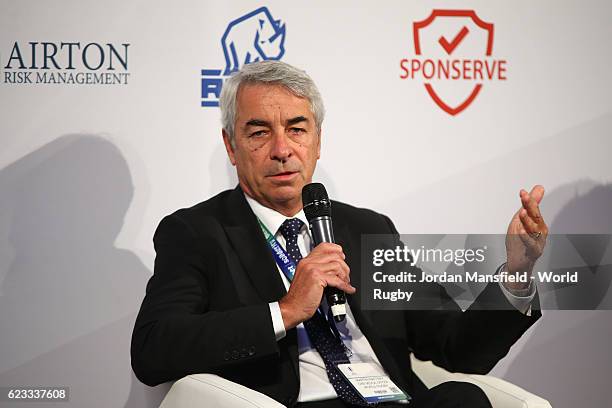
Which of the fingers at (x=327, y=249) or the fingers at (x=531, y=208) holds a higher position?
the fingers at (x=531, y=208)

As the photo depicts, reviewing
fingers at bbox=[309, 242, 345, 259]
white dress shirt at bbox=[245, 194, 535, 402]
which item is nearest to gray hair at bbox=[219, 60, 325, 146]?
white dress shirt at bbox=[245, 194, 535, 402]

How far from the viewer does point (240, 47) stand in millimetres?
3156

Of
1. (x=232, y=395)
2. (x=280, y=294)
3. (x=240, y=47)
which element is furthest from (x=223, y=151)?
(x=232, y=395)

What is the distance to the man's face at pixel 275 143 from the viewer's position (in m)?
2.40

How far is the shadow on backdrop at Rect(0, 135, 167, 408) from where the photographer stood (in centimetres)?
310

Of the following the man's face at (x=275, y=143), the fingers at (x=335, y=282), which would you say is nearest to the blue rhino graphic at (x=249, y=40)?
the man's face at (x=275, y=143)

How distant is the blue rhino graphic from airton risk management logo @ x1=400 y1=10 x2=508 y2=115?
2.03 ft

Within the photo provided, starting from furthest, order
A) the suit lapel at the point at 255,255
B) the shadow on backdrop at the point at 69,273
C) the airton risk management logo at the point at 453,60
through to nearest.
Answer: the airton risk management logo at the point at 453,60, the shadow on backdrop at the point at 69,273, the suit lapel at the point at 255,255

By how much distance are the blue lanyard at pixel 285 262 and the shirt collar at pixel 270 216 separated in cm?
3

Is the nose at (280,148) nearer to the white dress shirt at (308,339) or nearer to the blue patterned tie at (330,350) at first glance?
the white dress shirt at (308,339)

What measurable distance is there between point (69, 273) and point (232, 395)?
58.7 inches

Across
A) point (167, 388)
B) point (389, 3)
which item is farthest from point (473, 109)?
point (167, 388)

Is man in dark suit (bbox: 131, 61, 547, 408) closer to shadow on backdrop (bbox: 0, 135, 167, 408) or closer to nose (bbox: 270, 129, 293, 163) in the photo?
nose (bbox: 270, 129, 293, 163)

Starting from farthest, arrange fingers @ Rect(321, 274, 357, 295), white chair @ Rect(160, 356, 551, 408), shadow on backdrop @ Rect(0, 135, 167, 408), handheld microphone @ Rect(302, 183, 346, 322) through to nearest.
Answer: shadow on backdrop @ Rect(0, 135, 167, 408)
handheld microphone @ Rect(302, 183, 346, 322)
fingers @ Rect(321, 274, 357, 295)
white chair @ Rect(160, 356, 551, 408)
